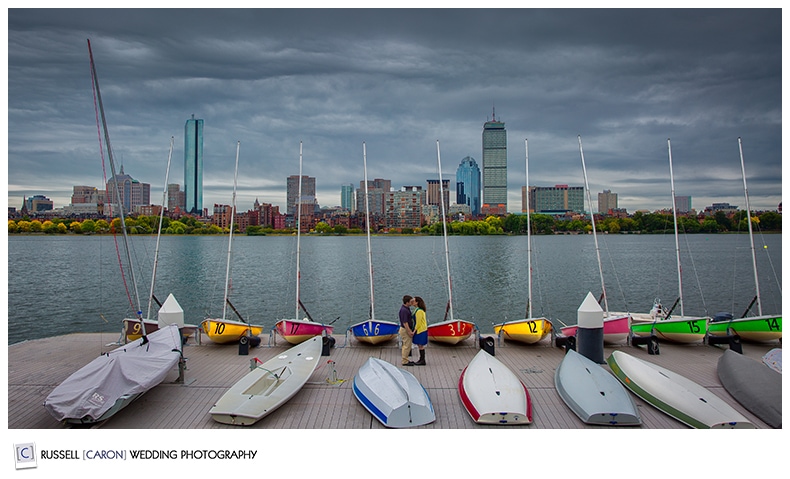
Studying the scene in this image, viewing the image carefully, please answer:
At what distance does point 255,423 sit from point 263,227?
34.4 m

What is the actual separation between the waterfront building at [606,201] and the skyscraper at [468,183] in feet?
46.8

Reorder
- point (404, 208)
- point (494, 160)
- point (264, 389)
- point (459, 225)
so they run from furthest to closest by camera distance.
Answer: point (459, 225), point (404, 208), point (494, 160), point (264, 389)

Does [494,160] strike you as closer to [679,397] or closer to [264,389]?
[679,397]

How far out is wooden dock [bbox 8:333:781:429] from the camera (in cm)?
739

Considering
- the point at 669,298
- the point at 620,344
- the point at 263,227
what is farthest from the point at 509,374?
the point at 263,227

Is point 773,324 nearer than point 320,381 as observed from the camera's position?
No

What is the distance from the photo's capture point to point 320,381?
9281 millimetres

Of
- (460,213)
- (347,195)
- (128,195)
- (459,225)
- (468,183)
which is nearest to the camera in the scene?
(128,195)

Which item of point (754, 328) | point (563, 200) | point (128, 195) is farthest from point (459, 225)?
point (754, 328)

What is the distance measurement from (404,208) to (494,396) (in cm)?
3129

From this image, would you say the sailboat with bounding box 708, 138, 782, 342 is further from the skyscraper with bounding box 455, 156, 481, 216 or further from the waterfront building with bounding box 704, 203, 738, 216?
the skyscraper with bounding box 455, 156, 481, 216

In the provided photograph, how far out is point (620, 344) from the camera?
12688 millimetres
